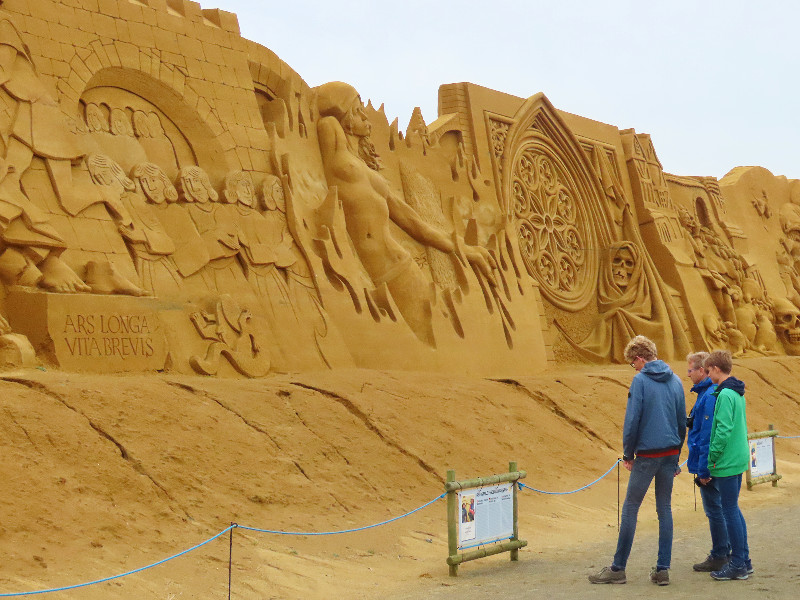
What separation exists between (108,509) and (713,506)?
3.65 meters

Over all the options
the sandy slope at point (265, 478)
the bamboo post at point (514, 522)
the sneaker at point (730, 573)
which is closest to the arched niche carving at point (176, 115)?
the sandy slope at point (265, 478)

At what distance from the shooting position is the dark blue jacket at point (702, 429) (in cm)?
573

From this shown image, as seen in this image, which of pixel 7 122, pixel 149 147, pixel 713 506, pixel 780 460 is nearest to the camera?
pixel 713 506

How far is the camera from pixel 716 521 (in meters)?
5.81

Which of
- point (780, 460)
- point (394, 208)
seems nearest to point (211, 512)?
point (394, 208)

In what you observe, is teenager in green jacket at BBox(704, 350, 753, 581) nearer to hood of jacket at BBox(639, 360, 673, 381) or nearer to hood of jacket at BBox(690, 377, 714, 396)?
hood of jacket at BBox(690, 377, 714, 396)

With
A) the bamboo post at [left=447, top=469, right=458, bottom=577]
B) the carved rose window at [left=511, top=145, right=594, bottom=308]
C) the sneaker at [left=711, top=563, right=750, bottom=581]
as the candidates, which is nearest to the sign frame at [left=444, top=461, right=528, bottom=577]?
the bamboo post at [left=447, top=469, right=458, bottom=577]

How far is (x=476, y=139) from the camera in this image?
14.6m

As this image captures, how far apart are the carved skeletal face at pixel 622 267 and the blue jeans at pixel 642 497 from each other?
38.4 ft

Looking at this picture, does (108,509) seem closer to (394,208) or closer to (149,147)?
(149,147)

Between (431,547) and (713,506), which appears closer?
(713,506)

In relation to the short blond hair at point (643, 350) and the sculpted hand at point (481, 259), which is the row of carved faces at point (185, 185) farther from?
the short blond hair at point (643, 350)

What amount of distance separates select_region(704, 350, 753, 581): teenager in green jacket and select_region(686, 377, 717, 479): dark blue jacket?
0.04 meters

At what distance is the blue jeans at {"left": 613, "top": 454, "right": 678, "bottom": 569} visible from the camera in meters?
5.59
